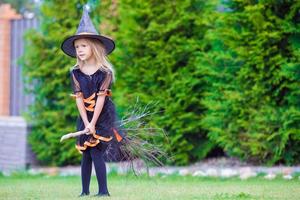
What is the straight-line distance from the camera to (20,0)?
16578 mm

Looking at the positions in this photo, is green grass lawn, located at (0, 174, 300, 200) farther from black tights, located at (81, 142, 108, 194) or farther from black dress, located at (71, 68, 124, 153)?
black dress, located at (71, 68, 124, 153)

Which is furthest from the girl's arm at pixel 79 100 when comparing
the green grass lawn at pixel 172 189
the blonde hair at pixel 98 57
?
the green grass lawn at pixel 172 189

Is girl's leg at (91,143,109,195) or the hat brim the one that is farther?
the hat brim

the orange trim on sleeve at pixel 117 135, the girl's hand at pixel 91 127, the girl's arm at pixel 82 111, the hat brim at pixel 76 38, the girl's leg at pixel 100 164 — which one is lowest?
the girl's leg at pixel 100 164

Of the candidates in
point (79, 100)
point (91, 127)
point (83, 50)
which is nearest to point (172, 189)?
point (91, 127)

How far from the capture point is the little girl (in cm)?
618

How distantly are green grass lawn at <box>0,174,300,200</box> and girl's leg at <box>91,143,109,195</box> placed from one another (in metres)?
0.15

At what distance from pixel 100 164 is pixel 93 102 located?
53 centimetres

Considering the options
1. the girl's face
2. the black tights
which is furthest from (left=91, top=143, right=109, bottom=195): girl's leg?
the girl's face

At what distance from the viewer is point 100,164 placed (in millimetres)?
6199

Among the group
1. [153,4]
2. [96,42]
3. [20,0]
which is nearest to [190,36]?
[153,4]

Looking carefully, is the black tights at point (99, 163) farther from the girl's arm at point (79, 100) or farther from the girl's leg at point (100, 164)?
the girl's arm at point (79, 100)

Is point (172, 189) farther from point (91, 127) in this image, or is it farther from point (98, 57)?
point (98, 57)

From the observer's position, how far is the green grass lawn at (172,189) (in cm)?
626
